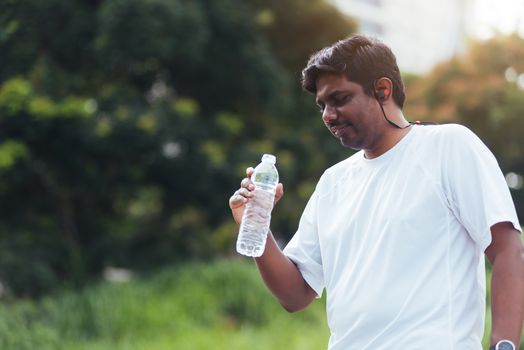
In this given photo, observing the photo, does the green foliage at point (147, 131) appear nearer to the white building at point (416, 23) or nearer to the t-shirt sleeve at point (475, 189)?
the t-shirt sleeve at point (475, 189)

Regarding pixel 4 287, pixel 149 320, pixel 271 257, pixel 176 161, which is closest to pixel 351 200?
pixel 271 257

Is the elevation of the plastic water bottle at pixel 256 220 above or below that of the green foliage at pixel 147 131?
below

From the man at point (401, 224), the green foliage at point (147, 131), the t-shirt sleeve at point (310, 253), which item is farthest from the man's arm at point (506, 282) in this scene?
the green foliage at point (147, 131)

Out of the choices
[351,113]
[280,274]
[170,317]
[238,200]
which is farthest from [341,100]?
[170,317]

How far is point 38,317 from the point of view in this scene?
353 inches

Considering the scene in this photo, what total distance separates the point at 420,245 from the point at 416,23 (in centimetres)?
6561

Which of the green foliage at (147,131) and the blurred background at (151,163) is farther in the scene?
the green foliage at (147,131)

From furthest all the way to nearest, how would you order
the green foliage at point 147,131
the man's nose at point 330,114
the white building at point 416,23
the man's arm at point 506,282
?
the white building at point 416,23 → the green foliage at point 147,131 → the man's nose at point 330,114 → the man's arm at point 506,282

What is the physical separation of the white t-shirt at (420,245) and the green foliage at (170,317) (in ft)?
19.3

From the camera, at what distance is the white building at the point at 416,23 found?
194 ft

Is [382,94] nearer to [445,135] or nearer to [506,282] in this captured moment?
[445,135]

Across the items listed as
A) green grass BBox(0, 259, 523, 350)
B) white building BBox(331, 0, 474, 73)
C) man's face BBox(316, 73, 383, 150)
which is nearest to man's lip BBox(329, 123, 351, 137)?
man's face BBox(316, 73, 383, 150)

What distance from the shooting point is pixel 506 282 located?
203 centimetres

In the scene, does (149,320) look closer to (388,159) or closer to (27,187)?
(27,187)
